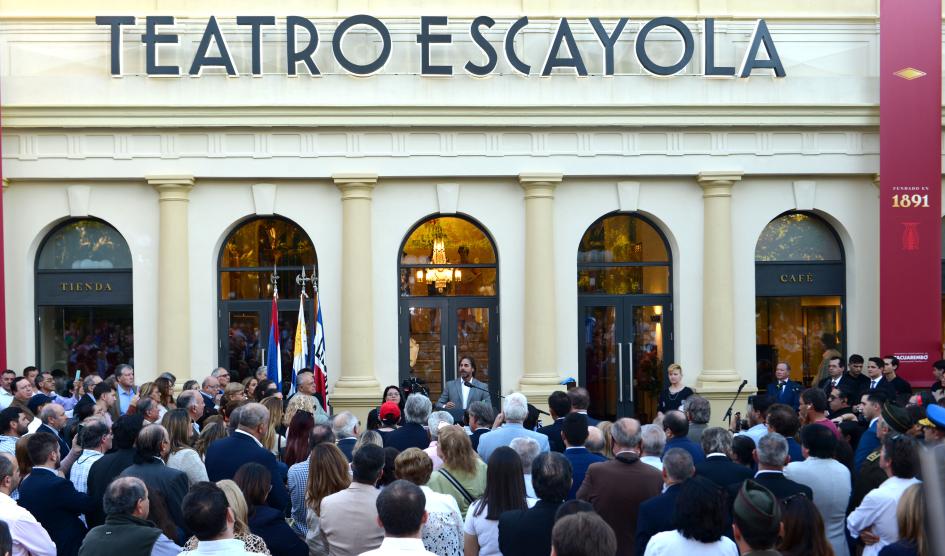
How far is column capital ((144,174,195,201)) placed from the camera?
65.8ft

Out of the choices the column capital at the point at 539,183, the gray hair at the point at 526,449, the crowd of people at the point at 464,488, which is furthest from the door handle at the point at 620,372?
the gray hair at the point at 526,449

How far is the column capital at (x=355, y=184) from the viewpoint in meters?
20.2

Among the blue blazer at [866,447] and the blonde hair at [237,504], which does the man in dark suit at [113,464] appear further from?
the blue blazer at [866,447]

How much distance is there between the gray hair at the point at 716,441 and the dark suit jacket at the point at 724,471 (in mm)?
152

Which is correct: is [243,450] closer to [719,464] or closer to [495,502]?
[495,502]

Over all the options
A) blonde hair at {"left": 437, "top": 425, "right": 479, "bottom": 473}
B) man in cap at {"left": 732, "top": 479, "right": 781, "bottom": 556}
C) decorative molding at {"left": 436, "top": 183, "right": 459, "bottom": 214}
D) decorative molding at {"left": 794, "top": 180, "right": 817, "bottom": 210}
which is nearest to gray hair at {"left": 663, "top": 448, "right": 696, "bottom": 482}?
man in cap at {"left": 732, "top": 479, "right": 781, "bottom": 556}

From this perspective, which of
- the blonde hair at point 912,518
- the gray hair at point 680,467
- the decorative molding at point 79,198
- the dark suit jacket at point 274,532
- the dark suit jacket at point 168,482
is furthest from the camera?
the decorative molding at point 79,198

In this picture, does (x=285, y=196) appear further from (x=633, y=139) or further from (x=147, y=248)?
(x=633, y=139)

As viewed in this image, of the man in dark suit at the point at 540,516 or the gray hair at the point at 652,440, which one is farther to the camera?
the gray hair at the point at 652,440

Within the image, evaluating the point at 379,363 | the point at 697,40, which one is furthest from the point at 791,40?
the point at 379,363

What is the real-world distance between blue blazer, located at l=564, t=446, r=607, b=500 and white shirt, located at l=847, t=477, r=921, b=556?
7.14ft

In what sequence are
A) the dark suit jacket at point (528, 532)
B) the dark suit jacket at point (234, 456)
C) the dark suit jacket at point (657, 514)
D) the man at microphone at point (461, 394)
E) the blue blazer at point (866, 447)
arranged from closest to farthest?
the dark suit jacket at point (528, 532)
the dark suit jacket at point (657, 514)
the dark suit jacket at point (234, 456)
the blue blazer at point (866, 447)
the man at microphone at point (461, 394)

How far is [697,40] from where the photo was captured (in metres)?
20.8

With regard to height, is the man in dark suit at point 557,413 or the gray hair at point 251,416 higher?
the gray hair at point 251,416
